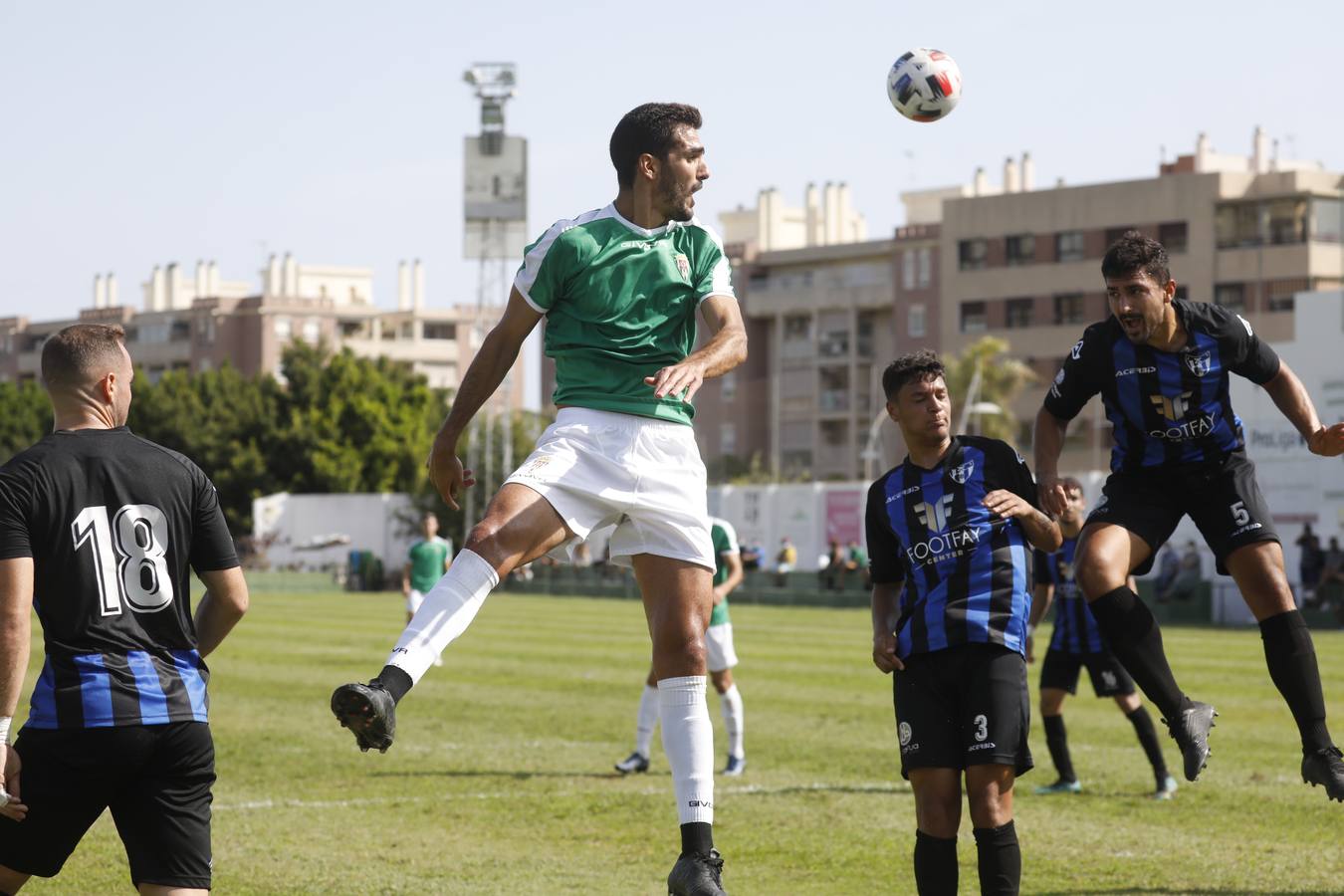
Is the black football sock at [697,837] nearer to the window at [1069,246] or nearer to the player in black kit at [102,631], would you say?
the player in black kit at [102,631]

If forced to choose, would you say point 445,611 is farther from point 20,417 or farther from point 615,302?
point 20,417

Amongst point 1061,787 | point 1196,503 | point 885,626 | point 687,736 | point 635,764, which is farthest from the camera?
point 635,764

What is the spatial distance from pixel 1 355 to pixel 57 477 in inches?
6139

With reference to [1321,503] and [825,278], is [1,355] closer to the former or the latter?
[825,278]

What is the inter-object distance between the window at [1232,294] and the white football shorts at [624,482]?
79.4 metres

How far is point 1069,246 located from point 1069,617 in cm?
7629

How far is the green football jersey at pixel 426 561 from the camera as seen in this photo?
2784 centimetres

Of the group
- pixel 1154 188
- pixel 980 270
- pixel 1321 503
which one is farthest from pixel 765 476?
pixel 1321 503

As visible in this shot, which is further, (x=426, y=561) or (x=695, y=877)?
(x=426, y=561)

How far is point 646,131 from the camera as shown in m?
7.02

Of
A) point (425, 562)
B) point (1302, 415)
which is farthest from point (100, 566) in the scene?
point (425, 562)

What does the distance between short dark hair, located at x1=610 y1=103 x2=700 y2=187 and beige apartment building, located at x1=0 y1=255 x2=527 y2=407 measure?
118m

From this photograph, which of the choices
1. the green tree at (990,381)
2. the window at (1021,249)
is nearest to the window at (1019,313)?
the window at (1021,249)

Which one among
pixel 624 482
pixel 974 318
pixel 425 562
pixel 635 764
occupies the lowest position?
pixel 635 764
